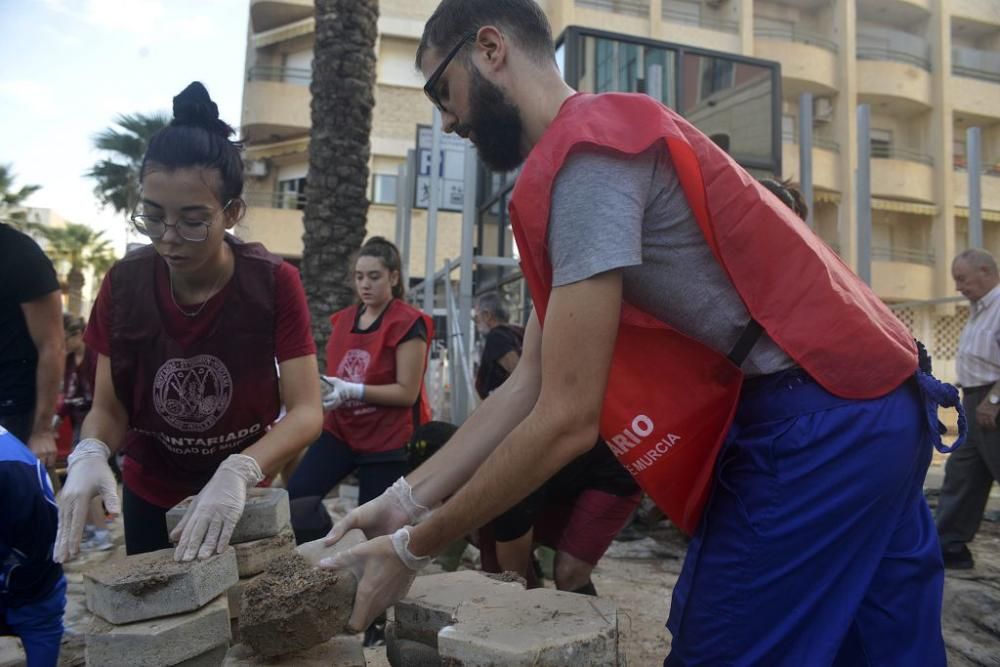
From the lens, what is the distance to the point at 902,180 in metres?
20.6

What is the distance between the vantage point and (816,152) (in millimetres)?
20406

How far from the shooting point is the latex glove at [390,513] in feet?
6.11

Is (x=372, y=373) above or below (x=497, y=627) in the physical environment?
above

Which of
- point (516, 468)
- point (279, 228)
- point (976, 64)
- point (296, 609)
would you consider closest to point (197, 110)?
point (296, 609)

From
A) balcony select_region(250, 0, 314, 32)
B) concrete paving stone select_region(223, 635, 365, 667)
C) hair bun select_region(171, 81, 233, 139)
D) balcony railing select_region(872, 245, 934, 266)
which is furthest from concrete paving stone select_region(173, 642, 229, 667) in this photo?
balcony railing select_region(872, 245, 934, 266)

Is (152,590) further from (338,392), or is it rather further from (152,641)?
(338,392)

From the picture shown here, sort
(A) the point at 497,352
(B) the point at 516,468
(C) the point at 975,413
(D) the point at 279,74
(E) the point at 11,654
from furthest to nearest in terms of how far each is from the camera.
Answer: (D) the point at 279,74 < (C) the point at 975,413 < (A) the point at 497,352 < (E) the point at 11,654 < (B) the point at 516,468

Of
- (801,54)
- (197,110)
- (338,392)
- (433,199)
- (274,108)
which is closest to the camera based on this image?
(197,110)

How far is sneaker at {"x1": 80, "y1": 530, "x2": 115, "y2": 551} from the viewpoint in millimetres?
5473

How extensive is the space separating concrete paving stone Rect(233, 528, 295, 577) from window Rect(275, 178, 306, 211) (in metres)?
18.2

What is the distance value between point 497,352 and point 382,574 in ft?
9.05

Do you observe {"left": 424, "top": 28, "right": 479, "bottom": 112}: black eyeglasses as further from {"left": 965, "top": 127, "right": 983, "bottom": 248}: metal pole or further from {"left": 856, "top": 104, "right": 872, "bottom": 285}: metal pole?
{"left": 965, "top": 127, "right": 983, "bottom": 248}: metal pole

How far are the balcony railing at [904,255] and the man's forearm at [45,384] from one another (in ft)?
70.1

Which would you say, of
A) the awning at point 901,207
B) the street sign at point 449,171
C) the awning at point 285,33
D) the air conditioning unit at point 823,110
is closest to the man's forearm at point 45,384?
the street sign at point 449,171
